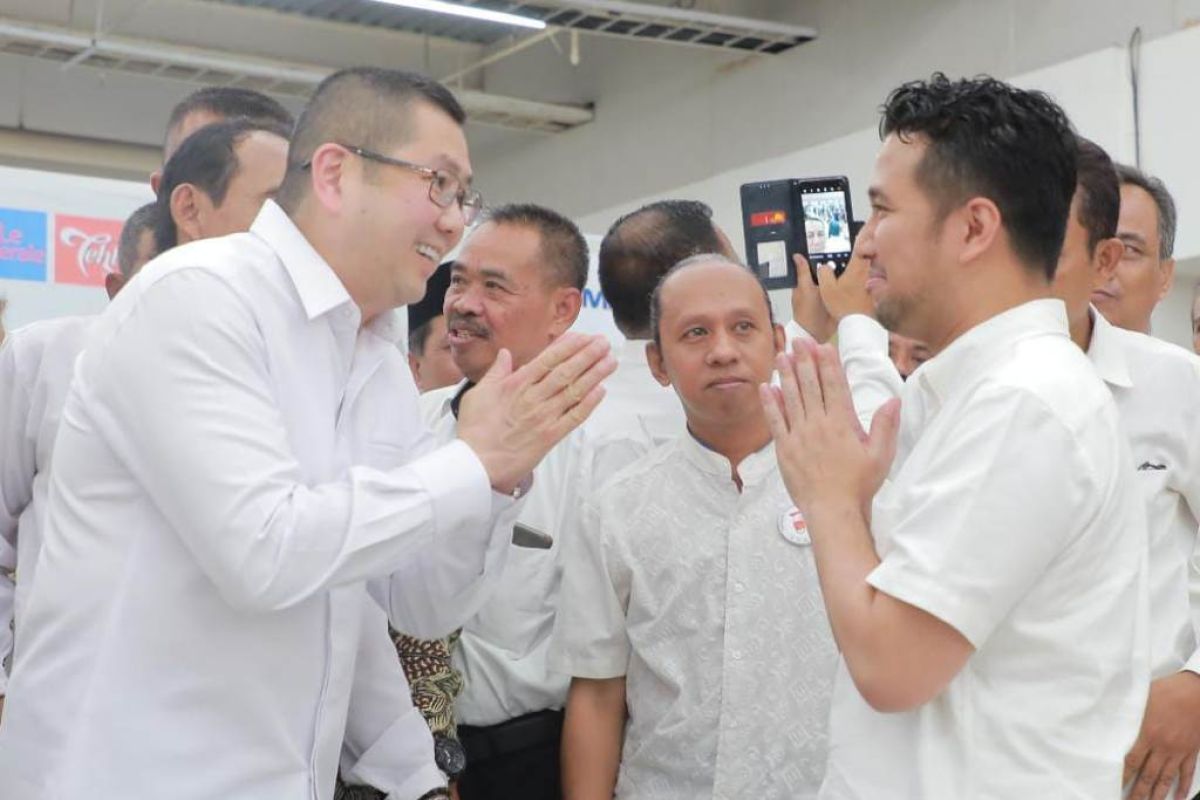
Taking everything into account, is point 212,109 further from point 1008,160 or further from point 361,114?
point 1008,160

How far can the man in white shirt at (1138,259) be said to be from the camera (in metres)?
2.96

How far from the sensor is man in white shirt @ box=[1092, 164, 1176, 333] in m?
2.96

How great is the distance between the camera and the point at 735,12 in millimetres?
8898

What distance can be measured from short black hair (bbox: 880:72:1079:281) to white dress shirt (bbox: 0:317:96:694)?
4.46 ft

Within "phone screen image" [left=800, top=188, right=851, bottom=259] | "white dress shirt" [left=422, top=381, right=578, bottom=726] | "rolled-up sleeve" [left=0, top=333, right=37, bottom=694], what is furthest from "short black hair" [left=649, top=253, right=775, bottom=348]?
"rolled-up sleeve" [left=0, top=333, right=37, bottom=694]

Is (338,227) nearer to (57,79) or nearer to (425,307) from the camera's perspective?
(425,307)

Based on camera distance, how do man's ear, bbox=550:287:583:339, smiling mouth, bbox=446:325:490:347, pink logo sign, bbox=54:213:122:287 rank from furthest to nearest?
pink logo sign, bbox=54:213:122:287
man's ear, bbox=550:287:583:339
smiling mouth, bbox=446:325:490:347

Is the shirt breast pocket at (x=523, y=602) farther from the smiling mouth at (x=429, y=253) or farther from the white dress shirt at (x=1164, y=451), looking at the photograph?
the white dress shirt at (x=1164, y=451)

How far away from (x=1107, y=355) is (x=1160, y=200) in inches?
29.4

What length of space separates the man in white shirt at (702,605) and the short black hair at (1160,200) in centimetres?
76

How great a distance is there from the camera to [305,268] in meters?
1.99

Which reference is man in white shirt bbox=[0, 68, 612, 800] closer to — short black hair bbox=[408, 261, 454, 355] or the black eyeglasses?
→ the black eyeglasses

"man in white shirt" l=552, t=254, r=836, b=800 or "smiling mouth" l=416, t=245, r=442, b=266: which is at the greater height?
"smiling mouth" l=416, t=245, r=442, b=266

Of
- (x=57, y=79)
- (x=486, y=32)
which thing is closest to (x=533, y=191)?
(x=486, y=32)
